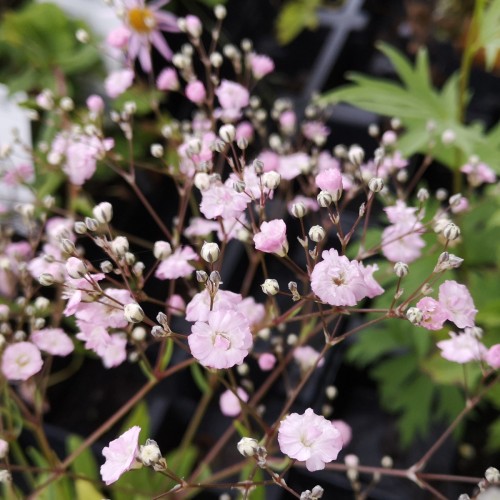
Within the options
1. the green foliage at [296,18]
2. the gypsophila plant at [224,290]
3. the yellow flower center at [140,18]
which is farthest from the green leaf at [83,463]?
the green foliage at [296,18]

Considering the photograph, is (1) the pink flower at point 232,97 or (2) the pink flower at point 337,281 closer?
(2) the pink flower at point 337,281

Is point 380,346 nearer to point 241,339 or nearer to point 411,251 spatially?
point 411,251

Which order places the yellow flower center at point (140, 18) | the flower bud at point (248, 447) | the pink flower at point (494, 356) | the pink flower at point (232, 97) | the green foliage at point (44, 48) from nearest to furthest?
1. the flower bud at point (248, 447)
2. the pink flower at point (494, 356)
3. the pink flower at point (232, 97)
4. the yellow flower center at point (140, 18)
5. the green foliage at point (44, 48)

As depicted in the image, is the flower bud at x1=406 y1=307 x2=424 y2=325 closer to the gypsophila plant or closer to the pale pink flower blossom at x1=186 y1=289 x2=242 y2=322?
the gypsophila plant

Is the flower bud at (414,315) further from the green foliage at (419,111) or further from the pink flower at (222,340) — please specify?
Result: the green foliage at (419,111)

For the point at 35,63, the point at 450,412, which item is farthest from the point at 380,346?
the point at 35,63

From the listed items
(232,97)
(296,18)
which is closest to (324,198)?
(232,97)

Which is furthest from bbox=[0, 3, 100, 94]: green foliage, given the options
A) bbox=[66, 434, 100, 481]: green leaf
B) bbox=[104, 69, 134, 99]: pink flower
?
bbox=[66, 434, 100, 481]: green leaf
